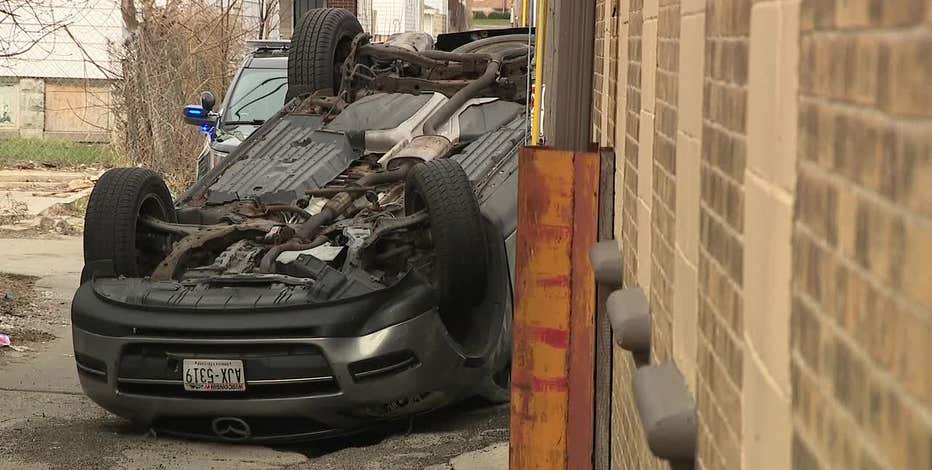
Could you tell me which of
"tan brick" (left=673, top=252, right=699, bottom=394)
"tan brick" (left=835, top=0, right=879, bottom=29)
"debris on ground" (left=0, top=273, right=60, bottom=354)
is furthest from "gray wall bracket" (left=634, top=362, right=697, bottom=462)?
"debris on ground" (left=0, top=273, right=60, bottom=354)

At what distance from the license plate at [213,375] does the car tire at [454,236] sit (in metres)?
1.16

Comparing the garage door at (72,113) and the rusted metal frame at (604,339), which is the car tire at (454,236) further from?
the garage door at (72,113)

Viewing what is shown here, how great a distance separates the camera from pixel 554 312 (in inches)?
195

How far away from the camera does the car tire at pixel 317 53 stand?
1100 centimetres

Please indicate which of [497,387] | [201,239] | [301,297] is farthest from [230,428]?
[497,387]

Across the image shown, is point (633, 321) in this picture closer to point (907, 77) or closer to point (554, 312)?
point (554, 312)

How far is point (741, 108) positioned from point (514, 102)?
819cm

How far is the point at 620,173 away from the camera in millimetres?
4664

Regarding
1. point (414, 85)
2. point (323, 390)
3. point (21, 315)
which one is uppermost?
point (414, 85)

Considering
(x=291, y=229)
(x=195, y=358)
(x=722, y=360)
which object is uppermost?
(x=722, y=360)

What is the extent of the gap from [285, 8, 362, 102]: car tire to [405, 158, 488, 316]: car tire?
340cm

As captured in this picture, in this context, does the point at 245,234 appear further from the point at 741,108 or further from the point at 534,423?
the point at 741,108

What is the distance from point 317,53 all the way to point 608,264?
699 centimetres

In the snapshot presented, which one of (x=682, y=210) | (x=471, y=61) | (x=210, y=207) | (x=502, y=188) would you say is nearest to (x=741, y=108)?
(x=682, y=210)
